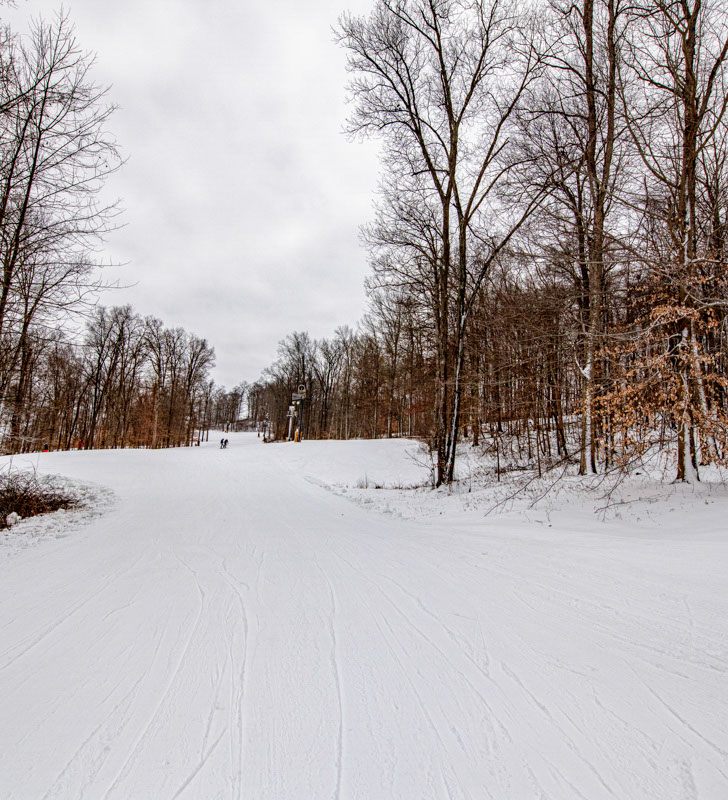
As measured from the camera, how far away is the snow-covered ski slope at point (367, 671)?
1.54 m

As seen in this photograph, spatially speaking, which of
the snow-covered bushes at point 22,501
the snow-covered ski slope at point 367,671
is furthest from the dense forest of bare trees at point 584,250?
the snow-covered bushes at point 22,501

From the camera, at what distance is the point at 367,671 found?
2273 millimetres

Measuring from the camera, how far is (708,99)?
22.3 ft

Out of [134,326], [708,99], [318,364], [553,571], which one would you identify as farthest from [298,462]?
[318,364]

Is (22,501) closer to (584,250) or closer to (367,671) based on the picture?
(367,671)

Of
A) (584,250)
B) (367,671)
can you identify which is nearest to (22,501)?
(367,671)

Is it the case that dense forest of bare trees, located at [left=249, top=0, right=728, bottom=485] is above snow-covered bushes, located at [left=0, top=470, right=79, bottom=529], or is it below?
above

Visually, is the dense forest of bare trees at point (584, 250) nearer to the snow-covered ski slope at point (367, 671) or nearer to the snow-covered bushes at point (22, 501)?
the snow-covered ski slope at point (367, 671)

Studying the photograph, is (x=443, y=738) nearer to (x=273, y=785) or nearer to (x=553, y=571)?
(x=273, y=785)

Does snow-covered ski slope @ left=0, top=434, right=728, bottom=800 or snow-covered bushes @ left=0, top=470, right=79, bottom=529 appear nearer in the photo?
snow-covered ski slope @ left=0, top=434, right=728, bottom=800

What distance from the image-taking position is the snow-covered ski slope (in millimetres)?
1544

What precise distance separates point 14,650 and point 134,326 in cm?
3696

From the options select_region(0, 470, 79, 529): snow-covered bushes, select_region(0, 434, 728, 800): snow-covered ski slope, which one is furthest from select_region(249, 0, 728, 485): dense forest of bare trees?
select_region(0, 470, 79, 529): snow-covered bushes

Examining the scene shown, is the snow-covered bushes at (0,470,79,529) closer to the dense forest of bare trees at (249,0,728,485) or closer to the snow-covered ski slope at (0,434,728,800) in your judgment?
the snow-covered ski slope at (0,434,728,800)
